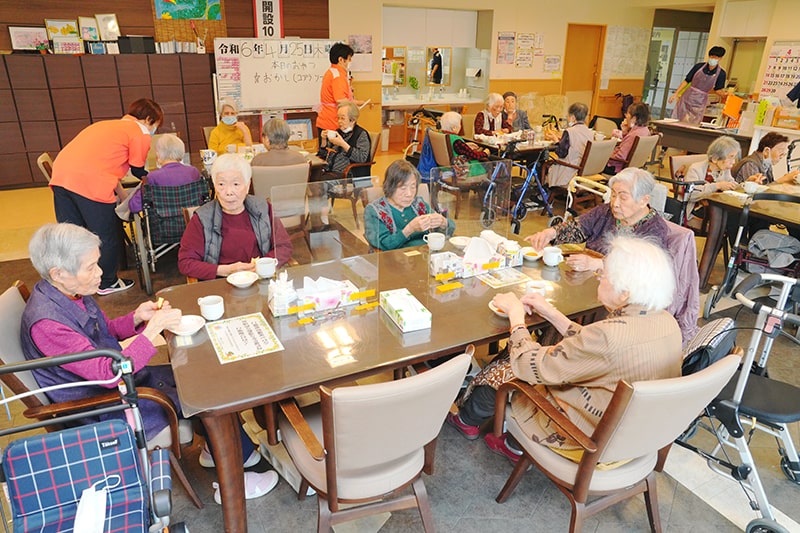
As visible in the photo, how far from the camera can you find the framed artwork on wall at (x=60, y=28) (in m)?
6.25

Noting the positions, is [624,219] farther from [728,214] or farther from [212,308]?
[212,308]

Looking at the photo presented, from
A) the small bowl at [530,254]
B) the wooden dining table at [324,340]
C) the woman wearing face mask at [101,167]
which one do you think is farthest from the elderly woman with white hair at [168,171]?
the small bowl at [530,254]

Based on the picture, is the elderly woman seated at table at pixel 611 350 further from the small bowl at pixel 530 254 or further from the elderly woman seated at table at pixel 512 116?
the elderly woman seated at table at pixel 512 116

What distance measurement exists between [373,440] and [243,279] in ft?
3.61

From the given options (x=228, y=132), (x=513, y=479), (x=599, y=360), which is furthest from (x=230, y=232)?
(x=228, y=132)

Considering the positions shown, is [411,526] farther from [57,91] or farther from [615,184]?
[57,91]

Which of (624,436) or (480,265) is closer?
(624,436)

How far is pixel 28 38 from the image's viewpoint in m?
6.22

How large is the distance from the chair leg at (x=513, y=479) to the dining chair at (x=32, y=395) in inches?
48.8

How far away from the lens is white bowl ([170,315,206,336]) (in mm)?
1928

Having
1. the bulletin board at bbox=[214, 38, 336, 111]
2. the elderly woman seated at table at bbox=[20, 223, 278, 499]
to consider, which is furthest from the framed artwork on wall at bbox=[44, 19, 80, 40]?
the elderly woman seated at table at bbox=[20, 223, 278, 499]

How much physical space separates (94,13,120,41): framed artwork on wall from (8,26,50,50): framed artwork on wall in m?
0.58

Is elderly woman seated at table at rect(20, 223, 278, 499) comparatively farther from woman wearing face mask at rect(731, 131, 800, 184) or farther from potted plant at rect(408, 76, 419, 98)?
potted plant at rect(408, 76, 419, 98)

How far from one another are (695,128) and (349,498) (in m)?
7.43
